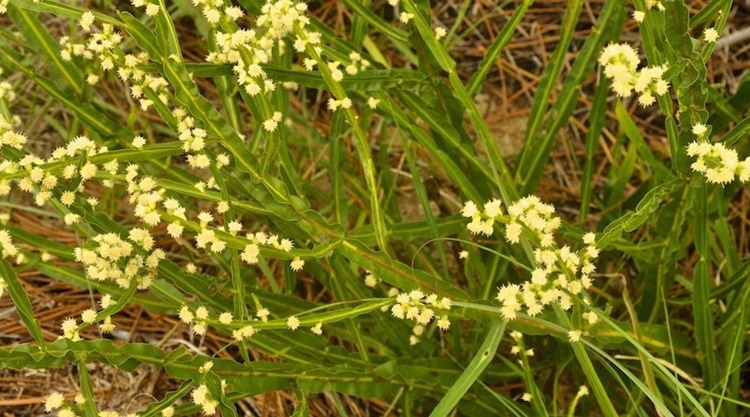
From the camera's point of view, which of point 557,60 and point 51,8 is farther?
point 557,60

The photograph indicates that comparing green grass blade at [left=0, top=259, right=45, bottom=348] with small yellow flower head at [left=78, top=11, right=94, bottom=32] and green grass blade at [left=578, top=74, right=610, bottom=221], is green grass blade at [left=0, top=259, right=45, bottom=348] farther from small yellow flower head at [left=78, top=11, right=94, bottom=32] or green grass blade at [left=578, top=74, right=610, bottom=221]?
green grass blade at [left=578, top=74, right=610, bottom=221]

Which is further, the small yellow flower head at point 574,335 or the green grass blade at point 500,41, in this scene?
the green grass blade at point 500,41

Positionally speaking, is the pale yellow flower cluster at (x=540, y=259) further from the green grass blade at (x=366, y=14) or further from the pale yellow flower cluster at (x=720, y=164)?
the green grass blade at (x=366, y=14)

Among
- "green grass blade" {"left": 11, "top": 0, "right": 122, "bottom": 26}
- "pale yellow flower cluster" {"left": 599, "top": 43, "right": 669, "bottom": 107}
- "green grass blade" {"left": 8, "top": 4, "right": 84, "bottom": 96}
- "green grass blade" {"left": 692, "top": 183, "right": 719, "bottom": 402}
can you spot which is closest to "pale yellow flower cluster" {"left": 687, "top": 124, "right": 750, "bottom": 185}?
"pale yellow flower cluster" {"left": 599, "top": 43, "right": 669, "bottom": 107}

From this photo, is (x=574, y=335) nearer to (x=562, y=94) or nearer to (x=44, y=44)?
(x=562, y=94)

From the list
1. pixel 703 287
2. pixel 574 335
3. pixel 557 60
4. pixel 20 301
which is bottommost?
pixel 20 301

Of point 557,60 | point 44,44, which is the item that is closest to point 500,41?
point 557,60

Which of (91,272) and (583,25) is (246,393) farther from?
(583,25)

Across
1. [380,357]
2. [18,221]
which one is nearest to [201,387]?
[380,357]

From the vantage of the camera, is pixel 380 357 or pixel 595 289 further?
pixel 595 289

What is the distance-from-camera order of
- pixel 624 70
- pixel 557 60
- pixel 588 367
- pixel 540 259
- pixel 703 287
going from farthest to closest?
pixel 557 60 < pixel 703 287 < pixel 588 367 < pixel 540 259 < pixel 624 70

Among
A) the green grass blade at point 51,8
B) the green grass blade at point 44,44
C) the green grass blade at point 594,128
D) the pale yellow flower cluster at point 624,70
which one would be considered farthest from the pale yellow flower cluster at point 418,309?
the green grass blade at point 44,44
